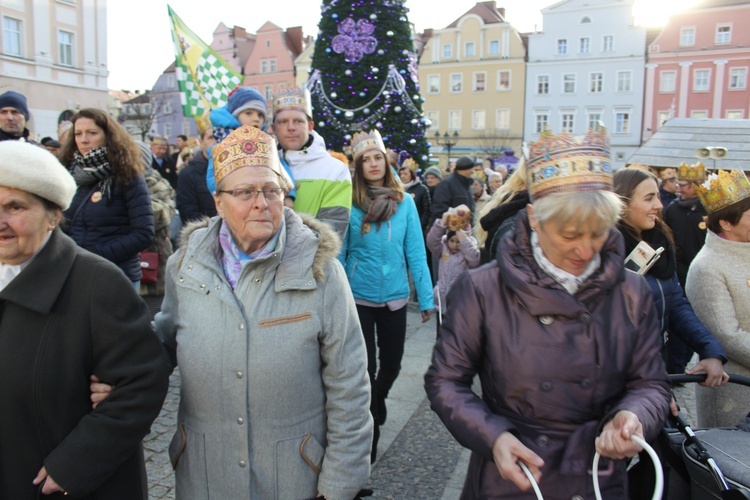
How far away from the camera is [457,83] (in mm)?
49156

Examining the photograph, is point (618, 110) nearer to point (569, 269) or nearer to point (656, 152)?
point (656, 152)

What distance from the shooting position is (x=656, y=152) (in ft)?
34.6

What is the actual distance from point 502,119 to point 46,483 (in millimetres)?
48586

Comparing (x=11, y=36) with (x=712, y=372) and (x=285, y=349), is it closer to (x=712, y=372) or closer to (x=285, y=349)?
(x=285, y=349)

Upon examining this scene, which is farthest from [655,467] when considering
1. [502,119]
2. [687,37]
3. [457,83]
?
[457,83]

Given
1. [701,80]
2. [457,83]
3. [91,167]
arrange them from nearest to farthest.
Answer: [91,167], [701,80], [457,83]

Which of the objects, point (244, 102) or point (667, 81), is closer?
point (244, 102)

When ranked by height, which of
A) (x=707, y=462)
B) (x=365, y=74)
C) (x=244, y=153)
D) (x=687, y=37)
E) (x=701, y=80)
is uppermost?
(x=687, y=37)

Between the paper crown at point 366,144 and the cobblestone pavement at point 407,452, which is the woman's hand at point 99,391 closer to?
the cobblestone pavement at point 407,452

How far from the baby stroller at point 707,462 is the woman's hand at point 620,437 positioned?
1.38 feet

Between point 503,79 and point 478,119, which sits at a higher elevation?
point 503,79

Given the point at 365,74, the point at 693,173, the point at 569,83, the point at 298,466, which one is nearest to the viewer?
the point at 298,466

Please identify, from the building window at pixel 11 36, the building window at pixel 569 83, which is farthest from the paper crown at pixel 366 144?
the building window at pixel 569 83

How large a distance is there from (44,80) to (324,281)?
30.4 m
